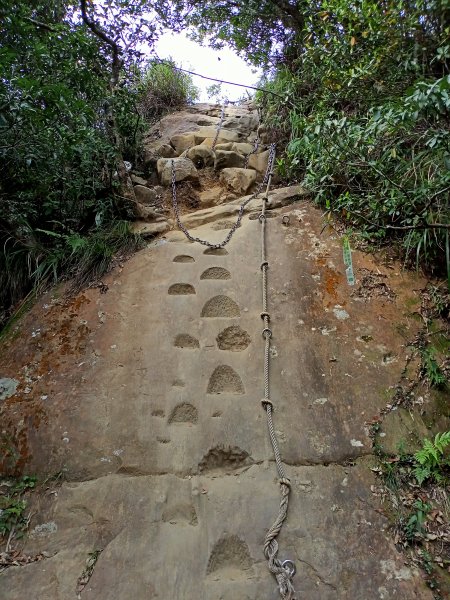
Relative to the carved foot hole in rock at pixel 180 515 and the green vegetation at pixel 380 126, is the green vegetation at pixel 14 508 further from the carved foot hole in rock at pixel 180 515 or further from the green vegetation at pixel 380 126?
the green vegetation at pixel 380 126

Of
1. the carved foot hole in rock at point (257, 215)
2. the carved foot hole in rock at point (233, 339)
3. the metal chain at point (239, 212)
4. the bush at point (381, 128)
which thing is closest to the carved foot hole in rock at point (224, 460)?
the carved foot hole in rock at point (233, 339)

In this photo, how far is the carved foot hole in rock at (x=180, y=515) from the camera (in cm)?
238

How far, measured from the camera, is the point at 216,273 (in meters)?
3.86

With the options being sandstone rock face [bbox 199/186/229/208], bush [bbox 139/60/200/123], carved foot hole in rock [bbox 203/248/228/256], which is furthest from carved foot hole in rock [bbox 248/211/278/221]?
bush [bbox 139/60/200/123]

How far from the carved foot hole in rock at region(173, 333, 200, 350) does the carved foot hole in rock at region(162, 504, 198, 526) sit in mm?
1188

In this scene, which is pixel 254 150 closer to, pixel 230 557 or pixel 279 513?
pixel 279 513

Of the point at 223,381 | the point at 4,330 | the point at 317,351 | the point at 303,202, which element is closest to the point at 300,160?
the point at 303,202

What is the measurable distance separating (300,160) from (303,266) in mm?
1931

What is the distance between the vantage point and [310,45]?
15.8 feet

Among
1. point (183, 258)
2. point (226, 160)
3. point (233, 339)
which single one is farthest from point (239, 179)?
point (233, 339)

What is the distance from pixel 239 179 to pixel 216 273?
6.61ft

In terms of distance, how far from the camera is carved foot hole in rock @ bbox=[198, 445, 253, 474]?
2.64m

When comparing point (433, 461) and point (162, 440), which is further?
point (162, 440)

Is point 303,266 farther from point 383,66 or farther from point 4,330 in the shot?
point 4,330
